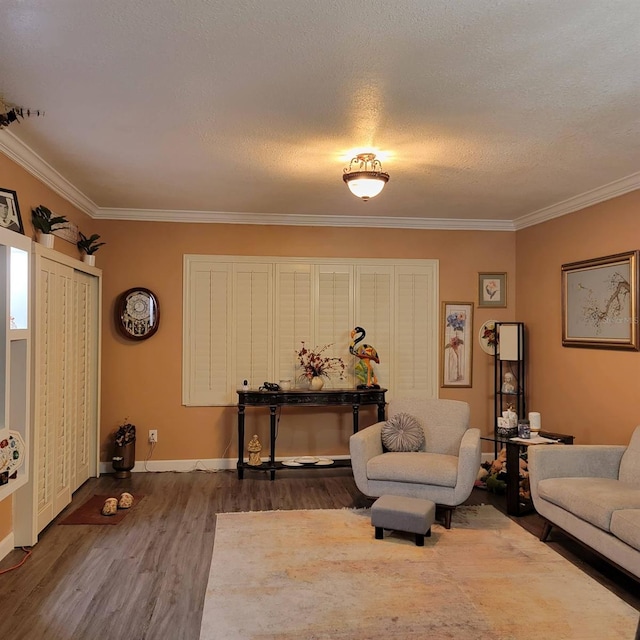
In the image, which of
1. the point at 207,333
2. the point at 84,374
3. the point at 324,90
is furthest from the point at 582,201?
the point at 84,374

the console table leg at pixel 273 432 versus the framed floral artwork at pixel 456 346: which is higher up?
the framed floral artwork at pixel 456 346

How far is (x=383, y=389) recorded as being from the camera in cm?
571

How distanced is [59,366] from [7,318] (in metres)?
1.38

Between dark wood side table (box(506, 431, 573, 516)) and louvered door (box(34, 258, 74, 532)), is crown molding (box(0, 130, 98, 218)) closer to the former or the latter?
louvered door (box(34, 258, 74, 532))

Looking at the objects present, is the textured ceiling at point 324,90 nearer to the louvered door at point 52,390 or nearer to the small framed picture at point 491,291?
the louvered door at point 52,390

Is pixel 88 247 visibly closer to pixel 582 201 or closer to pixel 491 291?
pixel 491 291

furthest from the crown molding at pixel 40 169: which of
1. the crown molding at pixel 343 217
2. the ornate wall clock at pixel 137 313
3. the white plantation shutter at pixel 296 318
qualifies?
the white plantation shutter at pixel 296 318

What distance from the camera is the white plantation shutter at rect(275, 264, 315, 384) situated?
5914 mm

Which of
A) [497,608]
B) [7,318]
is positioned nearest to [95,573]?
[7,318]

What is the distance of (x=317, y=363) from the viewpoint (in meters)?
5.85

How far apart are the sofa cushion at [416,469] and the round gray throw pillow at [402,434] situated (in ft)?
0.65

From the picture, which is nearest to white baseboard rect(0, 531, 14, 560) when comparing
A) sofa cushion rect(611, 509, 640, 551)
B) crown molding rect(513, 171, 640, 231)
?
sofa cushion rect(611, 509, 640, 551)

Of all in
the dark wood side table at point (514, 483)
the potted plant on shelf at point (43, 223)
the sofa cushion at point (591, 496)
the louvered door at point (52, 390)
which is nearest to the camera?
the sofa cushion at point (591, 496)

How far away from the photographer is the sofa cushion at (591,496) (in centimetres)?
318
